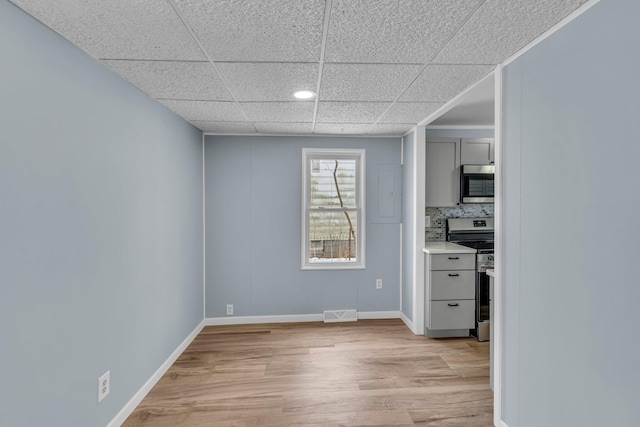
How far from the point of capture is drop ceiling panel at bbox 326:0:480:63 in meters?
1.39

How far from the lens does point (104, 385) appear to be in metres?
1.98

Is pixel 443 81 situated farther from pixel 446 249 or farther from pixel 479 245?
pixel 479 245

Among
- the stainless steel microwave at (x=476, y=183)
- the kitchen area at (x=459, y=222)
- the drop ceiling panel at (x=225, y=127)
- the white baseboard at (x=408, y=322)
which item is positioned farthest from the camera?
the stainless steel microwave at (x=476, y=183)

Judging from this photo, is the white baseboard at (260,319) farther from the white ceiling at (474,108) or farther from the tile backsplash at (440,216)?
the white ceiling at (474,108)

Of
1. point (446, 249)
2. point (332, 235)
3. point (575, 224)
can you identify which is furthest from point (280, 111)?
point (575, 224)

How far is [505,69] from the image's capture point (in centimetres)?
198

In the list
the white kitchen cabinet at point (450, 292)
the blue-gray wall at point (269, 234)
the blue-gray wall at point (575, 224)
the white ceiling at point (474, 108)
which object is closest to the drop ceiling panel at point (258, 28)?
the blue-gray wall at point (575, 224)

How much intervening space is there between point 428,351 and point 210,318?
7.83 feet

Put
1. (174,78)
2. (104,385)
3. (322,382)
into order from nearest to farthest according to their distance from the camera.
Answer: (104,385)
(174,78)
(322,382)

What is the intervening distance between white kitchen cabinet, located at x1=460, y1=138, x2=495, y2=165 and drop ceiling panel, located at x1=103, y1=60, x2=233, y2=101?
8.77 feet

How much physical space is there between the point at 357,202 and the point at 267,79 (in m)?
2.21

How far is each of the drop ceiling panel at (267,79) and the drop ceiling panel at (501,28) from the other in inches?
31.2

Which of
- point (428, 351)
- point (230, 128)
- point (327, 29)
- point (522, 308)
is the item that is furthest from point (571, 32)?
point (230, 128)

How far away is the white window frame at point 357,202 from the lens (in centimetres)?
403
